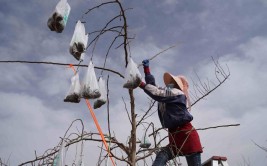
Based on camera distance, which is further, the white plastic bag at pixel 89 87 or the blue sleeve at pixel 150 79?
the blue sleeve at pixel 150 79

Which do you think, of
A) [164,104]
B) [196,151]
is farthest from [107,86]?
[196,151]

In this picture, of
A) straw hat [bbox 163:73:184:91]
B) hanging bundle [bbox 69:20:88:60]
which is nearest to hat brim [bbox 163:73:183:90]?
straw hat [bbox 163:73:184:91]

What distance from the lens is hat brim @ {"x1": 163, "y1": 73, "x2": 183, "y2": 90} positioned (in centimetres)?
329

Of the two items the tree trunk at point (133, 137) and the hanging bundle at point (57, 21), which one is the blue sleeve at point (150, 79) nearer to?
the tree trunk at point (133, 137)

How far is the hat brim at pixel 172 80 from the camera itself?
3.29 metres

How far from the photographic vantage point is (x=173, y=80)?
11.1ft

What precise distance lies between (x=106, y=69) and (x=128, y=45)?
9.1 inches

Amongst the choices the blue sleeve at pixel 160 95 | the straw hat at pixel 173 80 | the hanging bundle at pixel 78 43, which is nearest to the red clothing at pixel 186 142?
the blue sleeve at pixel 160 95

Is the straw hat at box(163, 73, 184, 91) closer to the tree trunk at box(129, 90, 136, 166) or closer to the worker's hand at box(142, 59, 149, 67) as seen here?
the worker's hand at box(142, 59, 149, 67)

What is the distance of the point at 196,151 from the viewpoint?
295 cm

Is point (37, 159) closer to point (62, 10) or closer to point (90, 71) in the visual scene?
point (90, 71)

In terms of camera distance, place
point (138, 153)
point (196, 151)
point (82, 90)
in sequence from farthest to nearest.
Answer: point (196, 151) → point (138, 153) → point (82, 90)

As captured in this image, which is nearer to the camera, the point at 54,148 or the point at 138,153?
the point at 54,148

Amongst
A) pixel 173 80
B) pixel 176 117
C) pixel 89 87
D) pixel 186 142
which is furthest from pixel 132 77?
pixel 173 80
